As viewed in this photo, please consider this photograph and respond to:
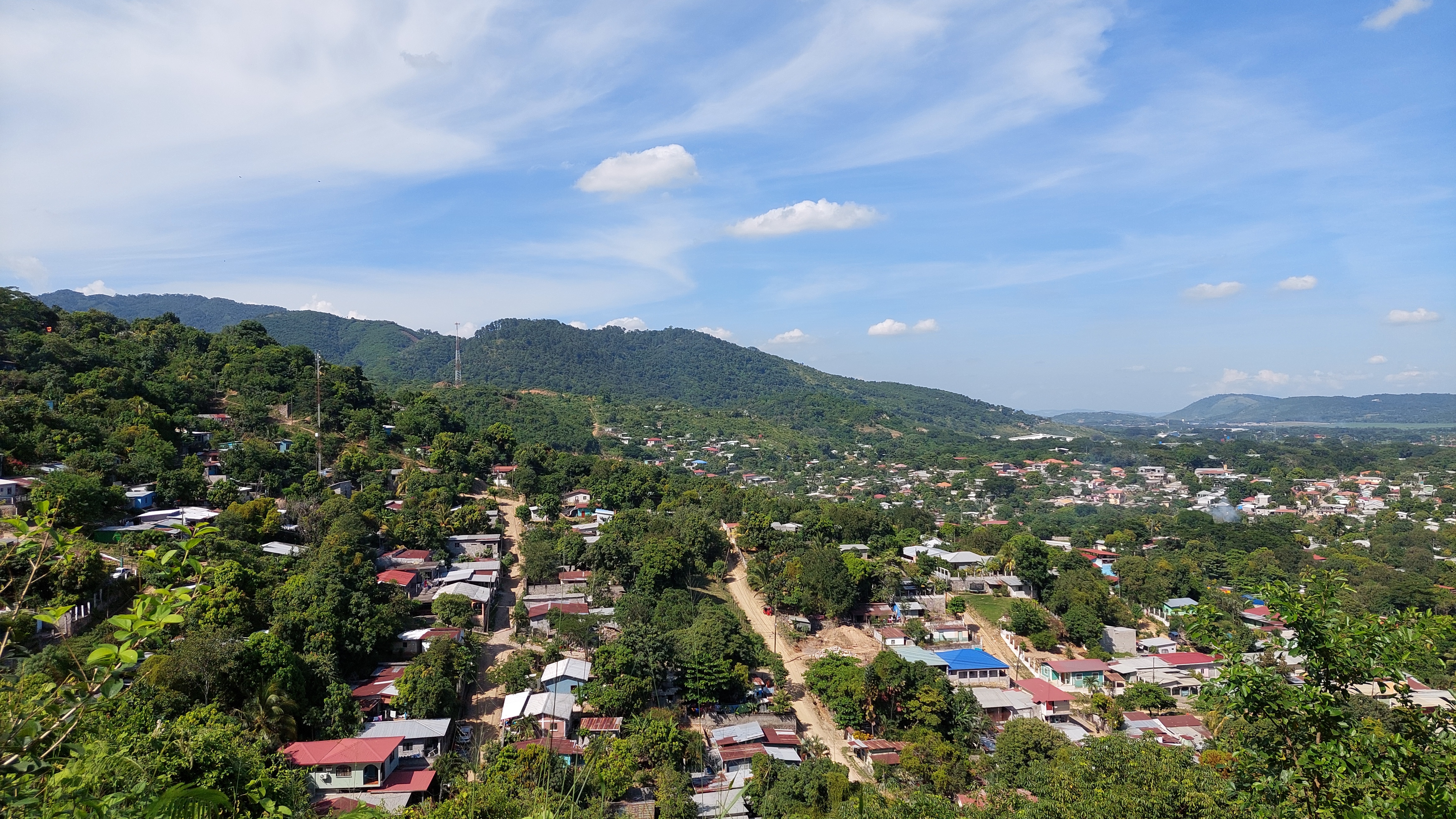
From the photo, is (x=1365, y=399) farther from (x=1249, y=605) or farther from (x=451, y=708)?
(x=451, y=708)

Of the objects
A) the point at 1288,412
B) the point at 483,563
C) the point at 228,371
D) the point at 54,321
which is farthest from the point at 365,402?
the point at 1288,412

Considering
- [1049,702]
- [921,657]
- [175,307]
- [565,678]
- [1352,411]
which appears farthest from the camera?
[1352,411]

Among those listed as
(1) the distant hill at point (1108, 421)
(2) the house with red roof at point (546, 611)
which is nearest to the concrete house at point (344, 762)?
(2) the house with red roof at point (546, 611)

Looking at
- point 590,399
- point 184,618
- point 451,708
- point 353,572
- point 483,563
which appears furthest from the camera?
point 590,399

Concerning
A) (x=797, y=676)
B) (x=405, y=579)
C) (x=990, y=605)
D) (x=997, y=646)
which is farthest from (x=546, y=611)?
(x=990, y=605)

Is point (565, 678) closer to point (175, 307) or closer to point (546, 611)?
point (546, 611)

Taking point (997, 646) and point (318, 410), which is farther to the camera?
point (318, 410)
